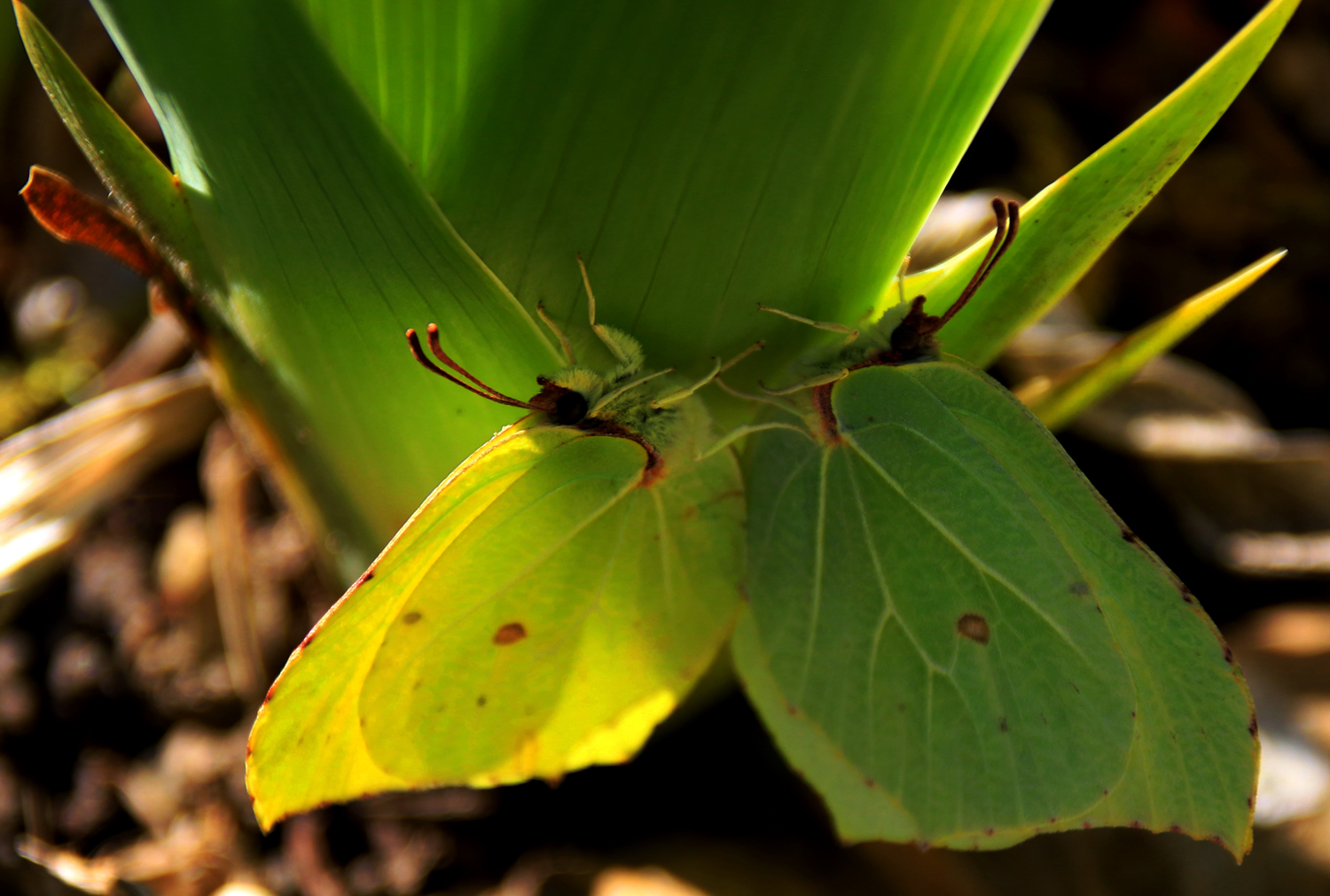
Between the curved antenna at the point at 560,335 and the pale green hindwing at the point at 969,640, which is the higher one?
the curved antenna at the point at 560,335

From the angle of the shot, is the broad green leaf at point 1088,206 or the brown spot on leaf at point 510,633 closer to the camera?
the broad green leaf at point 1088,206

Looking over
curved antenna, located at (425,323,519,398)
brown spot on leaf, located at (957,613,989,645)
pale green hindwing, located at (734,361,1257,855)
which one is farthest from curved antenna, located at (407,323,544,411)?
brown spot on leaf, located at (957,613,989,645)

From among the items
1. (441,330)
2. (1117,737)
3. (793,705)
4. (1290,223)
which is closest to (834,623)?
(793,705)

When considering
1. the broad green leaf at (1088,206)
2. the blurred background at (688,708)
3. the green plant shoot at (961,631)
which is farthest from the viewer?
the blurred background at (688,708)

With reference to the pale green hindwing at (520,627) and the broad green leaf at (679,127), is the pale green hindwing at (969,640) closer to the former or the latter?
the pale green hindwing at (520,627)

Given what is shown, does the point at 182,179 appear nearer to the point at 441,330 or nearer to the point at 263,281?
the point at 263,281

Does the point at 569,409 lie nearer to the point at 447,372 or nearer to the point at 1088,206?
the point at 447,372

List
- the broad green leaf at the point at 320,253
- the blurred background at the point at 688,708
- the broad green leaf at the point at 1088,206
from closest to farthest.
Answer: the broad green leaf at the point at 320,253, the broad green leaf at the point at 1088,206, the blurred background at the point at 688,708

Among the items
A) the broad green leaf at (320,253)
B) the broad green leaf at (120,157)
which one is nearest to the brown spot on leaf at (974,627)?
the broad green leaf at (320,253)
